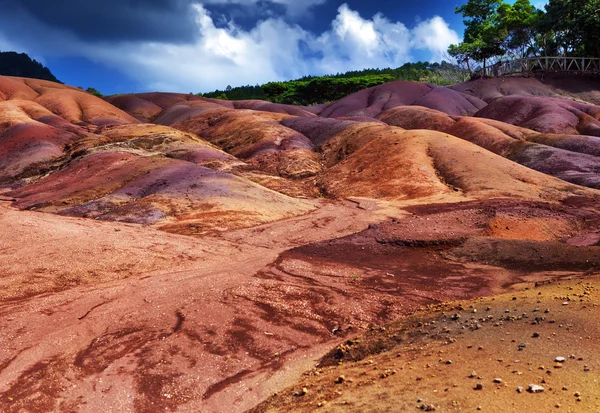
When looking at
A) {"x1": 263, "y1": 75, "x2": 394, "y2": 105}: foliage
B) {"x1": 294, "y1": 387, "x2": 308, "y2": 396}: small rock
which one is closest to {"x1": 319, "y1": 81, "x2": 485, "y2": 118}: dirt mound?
{"x1": 263, "y1": 75, "x2": 394, "y2": 105}: foliage

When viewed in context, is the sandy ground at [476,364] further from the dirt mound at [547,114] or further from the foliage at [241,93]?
the foliage at [241,93]

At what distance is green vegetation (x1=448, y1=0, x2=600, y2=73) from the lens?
62688mm

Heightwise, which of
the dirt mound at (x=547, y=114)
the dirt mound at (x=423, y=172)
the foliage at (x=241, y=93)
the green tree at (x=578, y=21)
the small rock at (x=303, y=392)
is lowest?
the small rock at (x=303, y=392)

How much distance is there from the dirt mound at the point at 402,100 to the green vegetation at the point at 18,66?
104m

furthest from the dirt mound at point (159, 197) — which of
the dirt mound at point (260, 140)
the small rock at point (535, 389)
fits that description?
the small rock at point (535, 389)

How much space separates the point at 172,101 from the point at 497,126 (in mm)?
52043

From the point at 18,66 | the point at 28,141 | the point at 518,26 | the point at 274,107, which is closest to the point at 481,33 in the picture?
the point at 518,26

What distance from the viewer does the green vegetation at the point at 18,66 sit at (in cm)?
12575

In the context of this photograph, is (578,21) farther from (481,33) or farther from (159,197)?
(159,197)

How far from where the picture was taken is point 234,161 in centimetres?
3519

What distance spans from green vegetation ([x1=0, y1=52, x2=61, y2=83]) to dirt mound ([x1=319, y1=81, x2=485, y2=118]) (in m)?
104

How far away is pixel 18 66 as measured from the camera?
127000 mm

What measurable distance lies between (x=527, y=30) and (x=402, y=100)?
27714 millimetres

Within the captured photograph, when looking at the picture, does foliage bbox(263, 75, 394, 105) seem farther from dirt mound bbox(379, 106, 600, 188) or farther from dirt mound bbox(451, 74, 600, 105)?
dirt mound bbox(379, 106, 600, 188)
